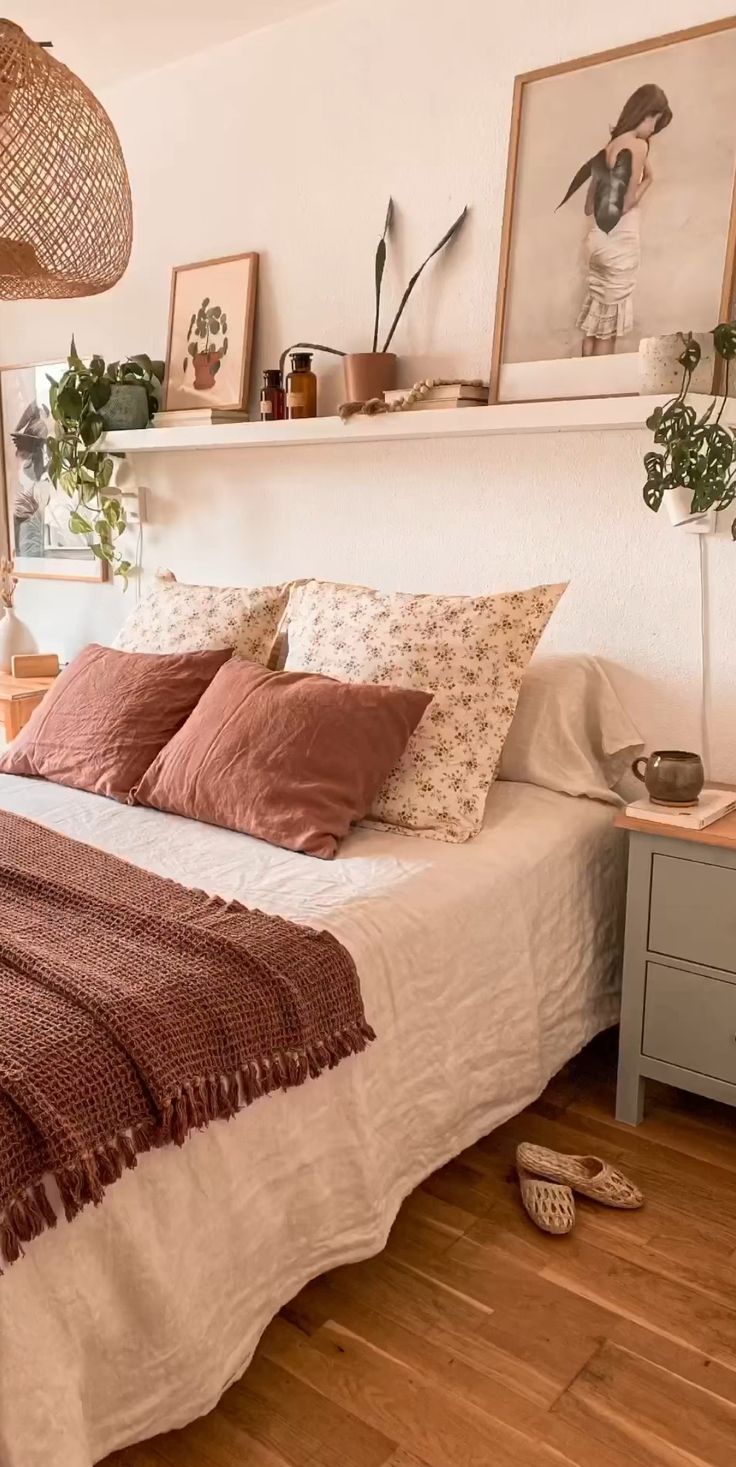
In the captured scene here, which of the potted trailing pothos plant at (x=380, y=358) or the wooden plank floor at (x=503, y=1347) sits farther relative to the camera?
the potted trailing pothos plant at (x=380, y=358)

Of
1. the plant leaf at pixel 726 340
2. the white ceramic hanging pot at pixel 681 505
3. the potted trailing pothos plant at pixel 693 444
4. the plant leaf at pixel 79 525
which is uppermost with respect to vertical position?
the plant leaf at pixel 726 340

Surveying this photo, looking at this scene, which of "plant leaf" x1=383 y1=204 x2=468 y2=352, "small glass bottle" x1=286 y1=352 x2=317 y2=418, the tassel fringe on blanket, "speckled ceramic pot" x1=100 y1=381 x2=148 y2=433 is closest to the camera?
the tassel fringe on blanket

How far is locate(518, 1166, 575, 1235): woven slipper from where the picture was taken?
5.96 ft

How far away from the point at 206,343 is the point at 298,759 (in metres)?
1.55

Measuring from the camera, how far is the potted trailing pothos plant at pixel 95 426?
313 centimetres

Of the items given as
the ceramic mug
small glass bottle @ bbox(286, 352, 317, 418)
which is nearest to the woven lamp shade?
small glass bottle @ bbox(286, 352, 317, 418)

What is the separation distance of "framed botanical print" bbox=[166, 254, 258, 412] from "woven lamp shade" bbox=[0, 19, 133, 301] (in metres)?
1.16

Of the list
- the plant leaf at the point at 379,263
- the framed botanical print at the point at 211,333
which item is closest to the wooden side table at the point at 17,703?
the framed botanical print at the point at 211,333

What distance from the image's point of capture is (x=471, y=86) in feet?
8.01

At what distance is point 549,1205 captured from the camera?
1.84 m

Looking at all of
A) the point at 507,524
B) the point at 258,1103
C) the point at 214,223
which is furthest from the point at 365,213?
the point at 258,1103

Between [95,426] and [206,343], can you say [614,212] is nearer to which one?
[206,343]

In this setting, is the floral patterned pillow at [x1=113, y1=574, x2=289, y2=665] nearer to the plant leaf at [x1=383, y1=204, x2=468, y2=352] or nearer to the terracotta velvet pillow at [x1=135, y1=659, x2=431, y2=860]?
the terracotta velvet pillow at [x1=135, y1=659, x2=431, y2=860]

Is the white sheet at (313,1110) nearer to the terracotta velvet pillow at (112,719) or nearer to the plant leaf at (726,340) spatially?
the terracotta velvet pillow at (112,719)
